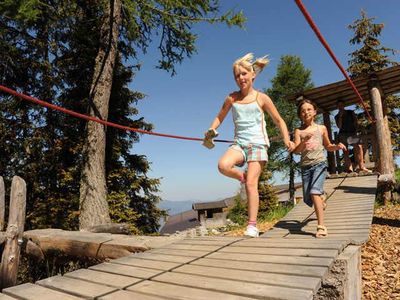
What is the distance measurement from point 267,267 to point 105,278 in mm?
1173

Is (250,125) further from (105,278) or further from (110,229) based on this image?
(110,229)

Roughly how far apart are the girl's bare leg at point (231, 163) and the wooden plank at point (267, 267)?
1.21 meters

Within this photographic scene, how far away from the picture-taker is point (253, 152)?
396 centimetres

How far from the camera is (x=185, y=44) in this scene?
12.4 meters

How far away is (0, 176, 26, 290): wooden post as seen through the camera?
192 inches

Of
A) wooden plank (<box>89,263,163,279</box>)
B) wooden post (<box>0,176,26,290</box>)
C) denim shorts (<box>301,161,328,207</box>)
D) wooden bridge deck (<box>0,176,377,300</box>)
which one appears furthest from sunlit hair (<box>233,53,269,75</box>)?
wooden post (<box>0,176,26,290</box>)

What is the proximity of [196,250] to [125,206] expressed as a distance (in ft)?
39.2

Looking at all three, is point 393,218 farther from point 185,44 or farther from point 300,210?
point 185,44

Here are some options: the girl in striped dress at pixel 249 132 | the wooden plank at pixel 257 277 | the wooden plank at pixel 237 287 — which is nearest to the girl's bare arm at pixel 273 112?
the girl in striped dress at pixel 249 132

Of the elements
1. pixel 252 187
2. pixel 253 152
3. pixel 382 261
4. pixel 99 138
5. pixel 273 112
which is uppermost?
pixel 99 138

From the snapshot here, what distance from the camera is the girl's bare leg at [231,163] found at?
3898mm

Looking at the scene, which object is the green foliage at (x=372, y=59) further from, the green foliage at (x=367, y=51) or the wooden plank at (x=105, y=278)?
the wooden plank at (x=105, y=278)

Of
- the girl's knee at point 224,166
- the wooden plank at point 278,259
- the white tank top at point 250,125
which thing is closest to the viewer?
the wooden plank at point 278,259

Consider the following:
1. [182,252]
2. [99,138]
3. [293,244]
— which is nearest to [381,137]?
[293,244]
